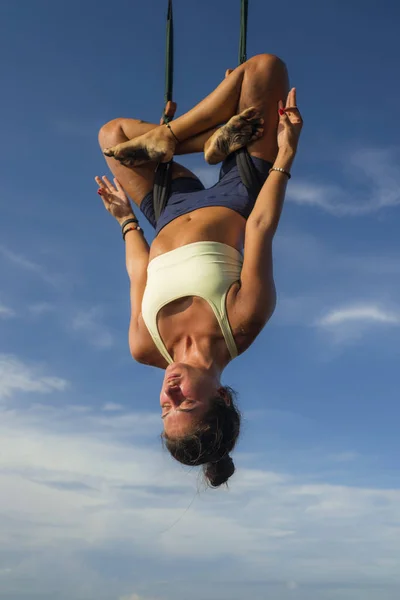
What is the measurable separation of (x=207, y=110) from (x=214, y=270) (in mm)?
1598

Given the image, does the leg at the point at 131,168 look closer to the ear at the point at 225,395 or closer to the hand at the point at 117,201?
the hand at the point at 117,201

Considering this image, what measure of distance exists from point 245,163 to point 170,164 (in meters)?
0.87

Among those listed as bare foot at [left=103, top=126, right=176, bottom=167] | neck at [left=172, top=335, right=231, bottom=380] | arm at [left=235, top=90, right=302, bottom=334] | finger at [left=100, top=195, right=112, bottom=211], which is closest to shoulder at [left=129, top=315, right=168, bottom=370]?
neck at [left=172, top=335, right=231, bottom=380]

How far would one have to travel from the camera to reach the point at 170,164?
26.6 ft

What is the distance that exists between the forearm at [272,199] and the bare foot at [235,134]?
493 mm

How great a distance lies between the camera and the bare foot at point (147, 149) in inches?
305

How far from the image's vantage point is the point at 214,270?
22.8ft

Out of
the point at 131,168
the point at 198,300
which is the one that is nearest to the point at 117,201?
the point at 131,168

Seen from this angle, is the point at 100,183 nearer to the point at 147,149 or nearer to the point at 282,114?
the point at 147,149

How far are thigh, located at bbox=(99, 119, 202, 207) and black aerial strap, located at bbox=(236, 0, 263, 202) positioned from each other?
0.76 metres

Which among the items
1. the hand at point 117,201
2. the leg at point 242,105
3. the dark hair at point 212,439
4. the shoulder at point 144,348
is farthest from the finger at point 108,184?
the dark hair at point 212,439

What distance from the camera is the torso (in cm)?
688

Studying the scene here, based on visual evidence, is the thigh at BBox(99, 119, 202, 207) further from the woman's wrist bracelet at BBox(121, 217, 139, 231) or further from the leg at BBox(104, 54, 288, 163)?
the leg at BBox(104, 54, 288, 163)

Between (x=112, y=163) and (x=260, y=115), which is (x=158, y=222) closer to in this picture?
(x=112, y=163)
